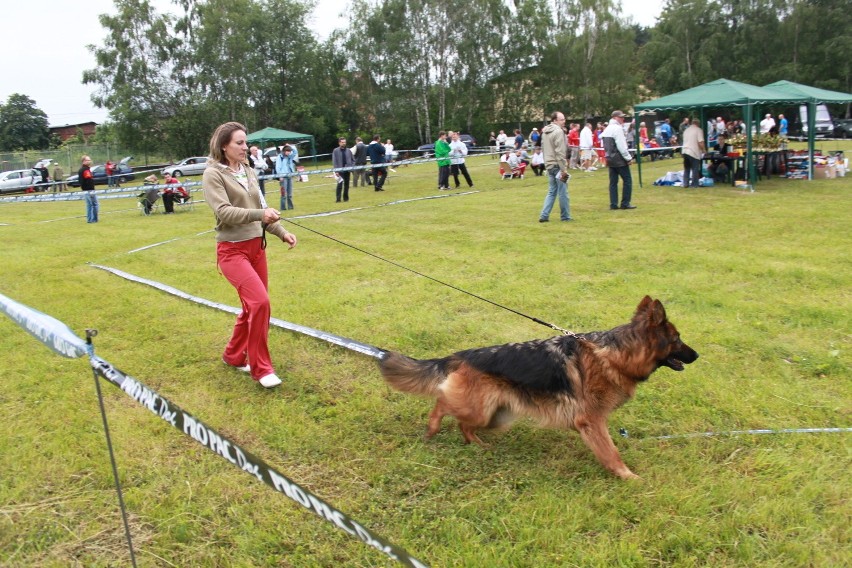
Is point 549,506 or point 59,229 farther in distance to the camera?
point 59,229

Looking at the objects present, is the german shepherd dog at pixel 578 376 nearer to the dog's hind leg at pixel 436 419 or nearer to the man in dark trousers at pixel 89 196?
the dog's hind leg at pixel 436 419

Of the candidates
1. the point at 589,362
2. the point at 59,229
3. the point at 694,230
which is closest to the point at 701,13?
the point at 694,230

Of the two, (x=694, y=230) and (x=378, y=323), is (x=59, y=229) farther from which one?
(x=694, y=230)

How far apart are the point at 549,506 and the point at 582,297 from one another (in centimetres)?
380

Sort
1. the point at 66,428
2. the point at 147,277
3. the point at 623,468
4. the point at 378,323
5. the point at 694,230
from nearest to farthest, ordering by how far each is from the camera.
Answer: the point at 623,468, the point at 66,428, the point at 378,323, the point at 147,277, the point at 694,230

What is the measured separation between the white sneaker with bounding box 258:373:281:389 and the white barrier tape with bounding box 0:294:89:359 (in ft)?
6.86

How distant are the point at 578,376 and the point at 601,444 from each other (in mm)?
388

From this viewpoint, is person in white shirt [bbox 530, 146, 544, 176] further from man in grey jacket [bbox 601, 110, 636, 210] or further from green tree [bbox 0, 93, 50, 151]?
green tree [bbox 0, 93, 50, 151]

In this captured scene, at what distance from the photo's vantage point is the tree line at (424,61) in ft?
147

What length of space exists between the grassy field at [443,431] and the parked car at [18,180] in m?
29.0

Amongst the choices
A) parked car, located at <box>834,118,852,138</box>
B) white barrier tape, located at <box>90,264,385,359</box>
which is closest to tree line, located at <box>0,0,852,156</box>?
parked car, located at <box>834,118,852,138</box>

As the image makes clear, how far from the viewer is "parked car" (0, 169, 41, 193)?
3234cm

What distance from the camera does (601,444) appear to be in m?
3.28

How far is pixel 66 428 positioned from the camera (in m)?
4.17
